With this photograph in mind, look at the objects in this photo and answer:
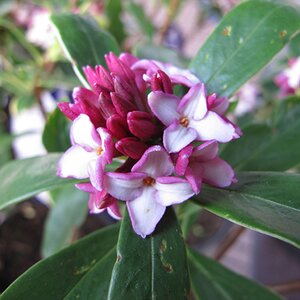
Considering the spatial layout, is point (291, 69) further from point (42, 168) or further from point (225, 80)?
point (42, 168)

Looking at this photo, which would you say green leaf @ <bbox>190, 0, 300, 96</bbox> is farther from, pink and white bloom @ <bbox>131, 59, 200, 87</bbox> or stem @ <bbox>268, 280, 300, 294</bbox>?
stem @ <bbox>268, 280, 300, 294</bbox>

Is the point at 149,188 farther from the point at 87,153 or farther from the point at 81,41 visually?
the point at 81,41

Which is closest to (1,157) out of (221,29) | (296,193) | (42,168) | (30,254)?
(30,254)

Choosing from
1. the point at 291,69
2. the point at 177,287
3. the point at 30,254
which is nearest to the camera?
the point at 177,287

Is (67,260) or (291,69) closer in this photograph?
(67,260)

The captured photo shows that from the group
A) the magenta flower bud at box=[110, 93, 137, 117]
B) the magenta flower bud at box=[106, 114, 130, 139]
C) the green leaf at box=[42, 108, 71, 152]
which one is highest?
the magenta flower bud at box=[110, 93, 137, 117]

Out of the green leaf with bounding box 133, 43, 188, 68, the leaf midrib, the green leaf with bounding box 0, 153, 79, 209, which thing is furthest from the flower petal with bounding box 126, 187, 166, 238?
the green leaf with bounding box 133, 43, 188, 68

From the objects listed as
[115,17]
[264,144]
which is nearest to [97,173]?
[264,144]
